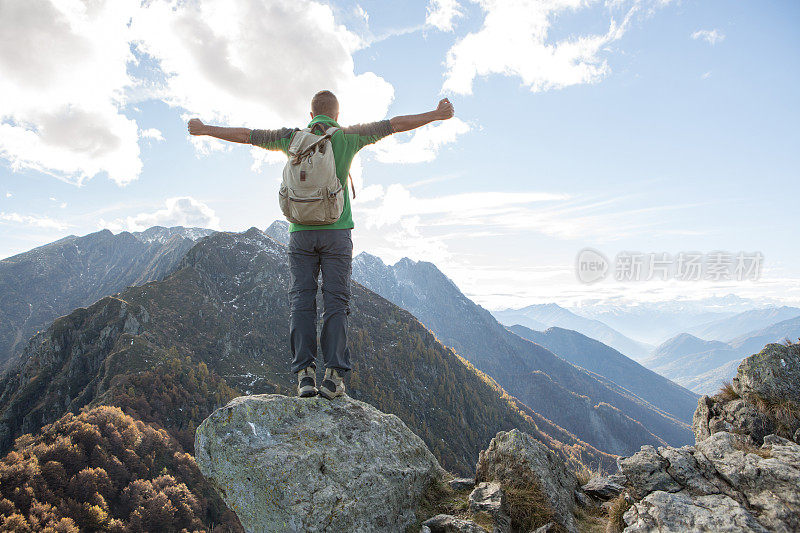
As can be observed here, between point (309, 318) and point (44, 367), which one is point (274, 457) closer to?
point (309, 318)

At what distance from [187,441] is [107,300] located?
9023cm

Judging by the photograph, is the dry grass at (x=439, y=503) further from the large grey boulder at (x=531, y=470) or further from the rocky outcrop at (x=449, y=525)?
the large grey boulder at (x=531, y=470)

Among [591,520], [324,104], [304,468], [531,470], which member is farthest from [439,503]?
[324,104]

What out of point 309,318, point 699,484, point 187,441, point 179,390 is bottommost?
point 187,441

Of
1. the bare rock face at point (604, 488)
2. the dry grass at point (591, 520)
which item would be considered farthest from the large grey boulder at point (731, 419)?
the dry grass at point (591, 520)

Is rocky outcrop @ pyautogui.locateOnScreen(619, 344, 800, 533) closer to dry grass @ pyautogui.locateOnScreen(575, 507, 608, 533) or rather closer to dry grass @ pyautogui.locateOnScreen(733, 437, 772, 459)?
dry grass @ pyautogui.locateOnScreen(733, 437, 772, 459)

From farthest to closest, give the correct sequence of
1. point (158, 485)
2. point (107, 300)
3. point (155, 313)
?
point (155, 313) → point (107, 300) → point (158, 485)

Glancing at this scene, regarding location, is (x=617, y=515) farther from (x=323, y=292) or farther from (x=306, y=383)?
(x=323, y=292)

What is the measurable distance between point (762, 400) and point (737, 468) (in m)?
3.42

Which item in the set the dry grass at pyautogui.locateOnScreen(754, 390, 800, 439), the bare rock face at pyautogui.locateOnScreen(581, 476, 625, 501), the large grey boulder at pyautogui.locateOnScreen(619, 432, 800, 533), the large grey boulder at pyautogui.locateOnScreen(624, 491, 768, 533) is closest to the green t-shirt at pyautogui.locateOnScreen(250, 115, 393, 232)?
the large grey boulder at pyautogui.locateOnScreen(624, 491, 768, 533)

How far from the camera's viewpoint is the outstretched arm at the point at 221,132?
6793 millimetres

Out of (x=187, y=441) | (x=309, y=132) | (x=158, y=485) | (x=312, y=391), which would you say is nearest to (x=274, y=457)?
(x=312, y=391)

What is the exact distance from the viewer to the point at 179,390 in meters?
138

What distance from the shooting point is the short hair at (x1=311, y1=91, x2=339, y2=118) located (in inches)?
270
